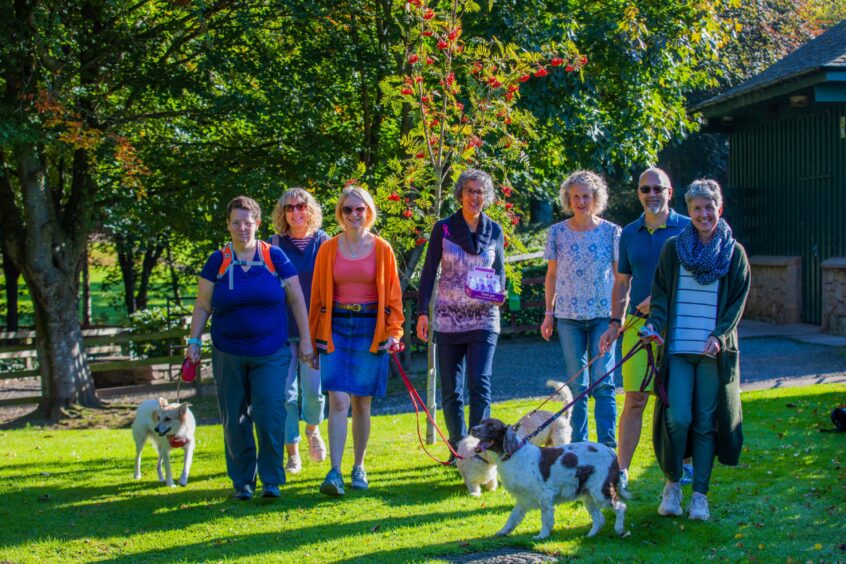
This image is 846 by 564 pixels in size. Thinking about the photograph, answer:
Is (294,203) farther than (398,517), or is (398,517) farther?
(294,203)

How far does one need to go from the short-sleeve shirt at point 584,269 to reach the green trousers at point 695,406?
3.90 ft

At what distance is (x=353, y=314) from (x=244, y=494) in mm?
1425

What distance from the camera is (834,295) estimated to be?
52.5ft

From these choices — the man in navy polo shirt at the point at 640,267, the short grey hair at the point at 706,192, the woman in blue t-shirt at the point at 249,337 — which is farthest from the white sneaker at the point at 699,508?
the woman in blue t-shirt at the point at 249,337

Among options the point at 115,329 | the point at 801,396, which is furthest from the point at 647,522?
the point at 115,329

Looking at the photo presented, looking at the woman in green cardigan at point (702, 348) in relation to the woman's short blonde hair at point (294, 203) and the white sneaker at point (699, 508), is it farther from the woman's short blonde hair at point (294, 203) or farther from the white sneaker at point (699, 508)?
the woman's short blonde hair at point (294, 203)

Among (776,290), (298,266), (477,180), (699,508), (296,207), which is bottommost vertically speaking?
(699,508)

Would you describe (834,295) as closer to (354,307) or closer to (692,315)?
(692,315)

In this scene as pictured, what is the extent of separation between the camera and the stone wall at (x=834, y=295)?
1567 cm

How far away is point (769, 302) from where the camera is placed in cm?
1828

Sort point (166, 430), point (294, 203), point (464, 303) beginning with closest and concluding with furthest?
point (464, 303) < point (166, 430) < point (294, 203)

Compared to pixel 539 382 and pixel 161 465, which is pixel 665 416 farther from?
pixel 539 382

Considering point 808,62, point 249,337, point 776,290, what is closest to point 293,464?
point 249,337

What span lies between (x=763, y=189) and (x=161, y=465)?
1521cm
